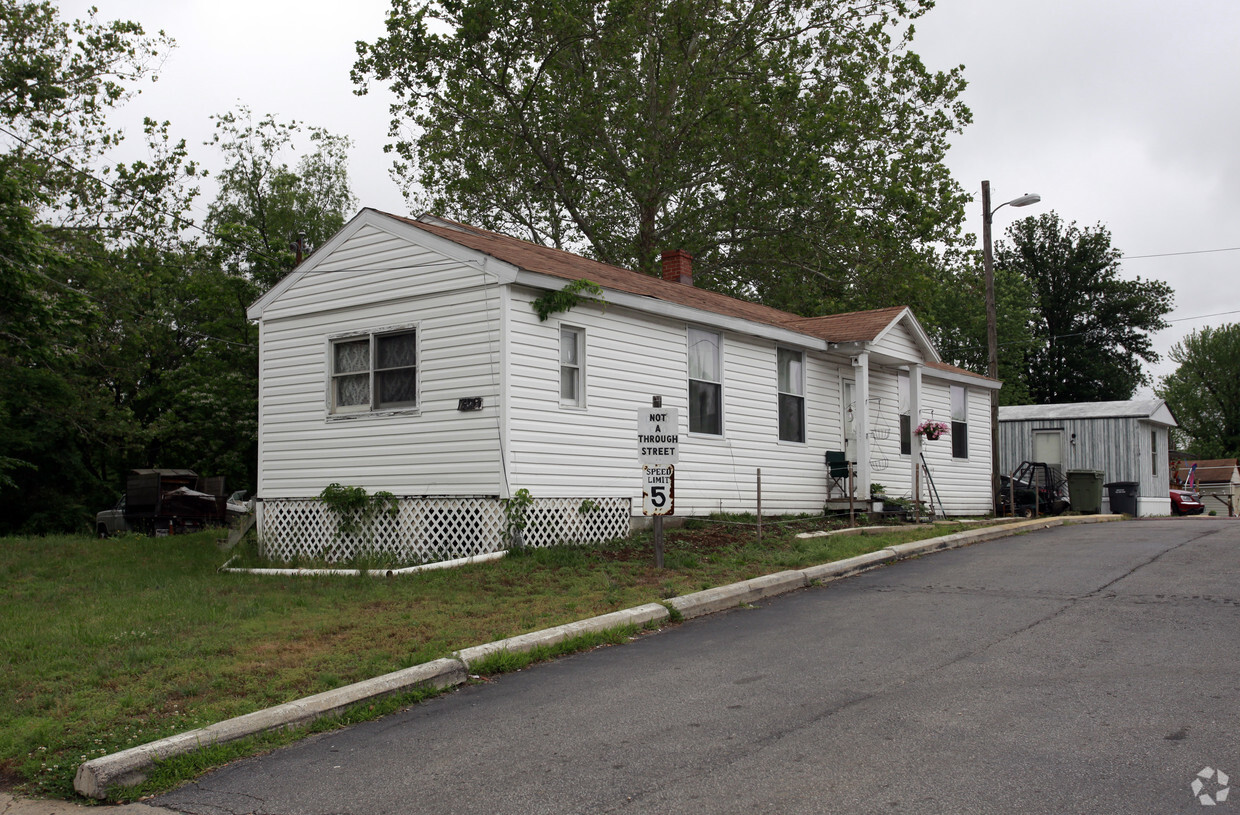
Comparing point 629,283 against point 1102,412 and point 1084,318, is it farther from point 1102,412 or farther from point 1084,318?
point 1084,318

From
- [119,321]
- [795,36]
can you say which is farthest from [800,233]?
[119,321]

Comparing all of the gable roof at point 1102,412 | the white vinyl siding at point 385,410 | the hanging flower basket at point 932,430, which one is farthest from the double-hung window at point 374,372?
the gable roof at point 1102,412

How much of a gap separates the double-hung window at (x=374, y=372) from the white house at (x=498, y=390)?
3 cm

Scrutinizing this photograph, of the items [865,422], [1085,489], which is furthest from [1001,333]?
[865,422]

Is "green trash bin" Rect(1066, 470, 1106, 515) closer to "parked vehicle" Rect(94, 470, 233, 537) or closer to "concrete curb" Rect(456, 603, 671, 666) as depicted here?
"concrete curb" Rect(456, 603, 671, 666)

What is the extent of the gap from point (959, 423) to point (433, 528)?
1425cm

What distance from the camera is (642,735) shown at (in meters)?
5.86

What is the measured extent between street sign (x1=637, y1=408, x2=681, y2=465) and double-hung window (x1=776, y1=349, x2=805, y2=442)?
711cm

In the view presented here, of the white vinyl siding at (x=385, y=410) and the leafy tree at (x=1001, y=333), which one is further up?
the leafy tree at (x=1001, y=333)

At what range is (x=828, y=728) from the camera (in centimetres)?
577

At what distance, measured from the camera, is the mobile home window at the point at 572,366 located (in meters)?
14.3

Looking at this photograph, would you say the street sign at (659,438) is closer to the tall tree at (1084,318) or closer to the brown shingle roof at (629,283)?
the brown shingle roof at (629,283)

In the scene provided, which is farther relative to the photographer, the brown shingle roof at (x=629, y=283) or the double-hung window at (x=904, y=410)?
the double-hung window at (x=904, y=410)

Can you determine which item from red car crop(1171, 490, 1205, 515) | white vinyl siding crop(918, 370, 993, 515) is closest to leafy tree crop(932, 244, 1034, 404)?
red car crop(1171, 490, 1205, 515)
